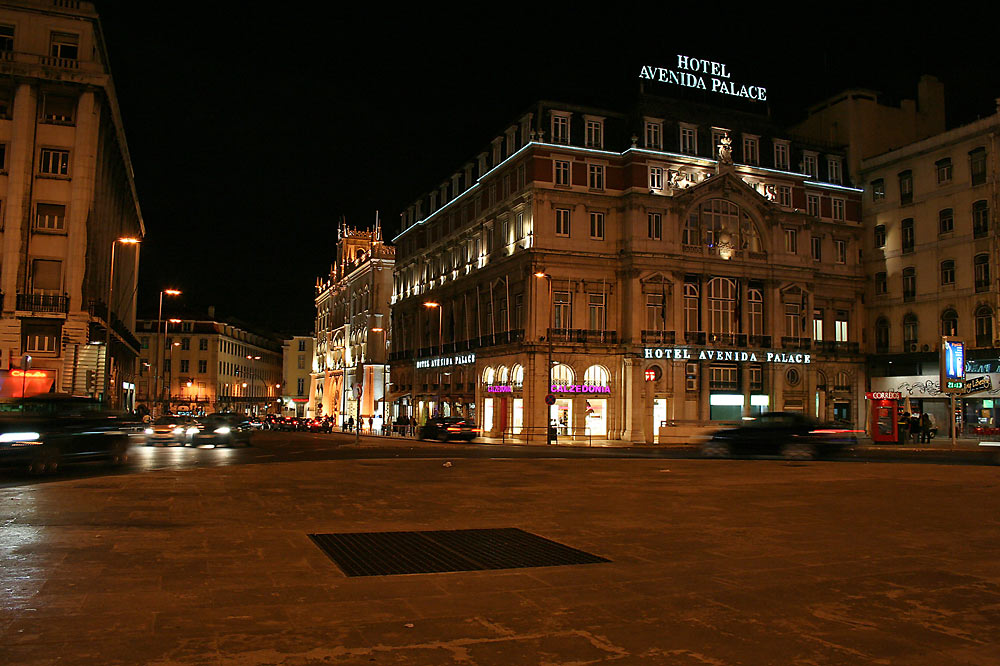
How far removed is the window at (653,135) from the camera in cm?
5578

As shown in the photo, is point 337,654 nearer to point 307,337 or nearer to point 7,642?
point 7,642

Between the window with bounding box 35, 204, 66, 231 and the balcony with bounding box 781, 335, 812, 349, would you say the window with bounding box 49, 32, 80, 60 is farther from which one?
the balcony with bounding box 781, 335, 812, 349

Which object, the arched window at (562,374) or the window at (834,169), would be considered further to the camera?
the window at (834,169)

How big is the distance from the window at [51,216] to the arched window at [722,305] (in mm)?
41119

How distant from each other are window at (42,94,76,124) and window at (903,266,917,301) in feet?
186

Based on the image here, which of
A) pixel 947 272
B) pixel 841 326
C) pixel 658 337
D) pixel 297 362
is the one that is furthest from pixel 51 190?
pixel 297 362

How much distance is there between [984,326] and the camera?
175 feet

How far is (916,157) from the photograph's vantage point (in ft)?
193

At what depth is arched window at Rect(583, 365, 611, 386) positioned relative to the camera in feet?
181

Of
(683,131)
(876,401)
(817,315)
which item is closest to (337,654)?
(876,401)

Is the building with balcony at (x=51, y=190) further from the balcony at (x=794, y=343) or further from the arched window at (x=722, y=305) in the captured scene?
the balcony at (x=794, y=343)

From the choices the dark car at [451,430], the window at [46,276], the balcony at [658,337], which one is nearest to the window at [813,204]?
the balcony at [658,337]

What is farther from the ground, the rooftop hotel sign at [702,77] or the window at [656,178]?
the rooftop hotel sign at [702,77]

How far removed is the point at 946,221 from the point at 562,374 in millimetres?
28886
